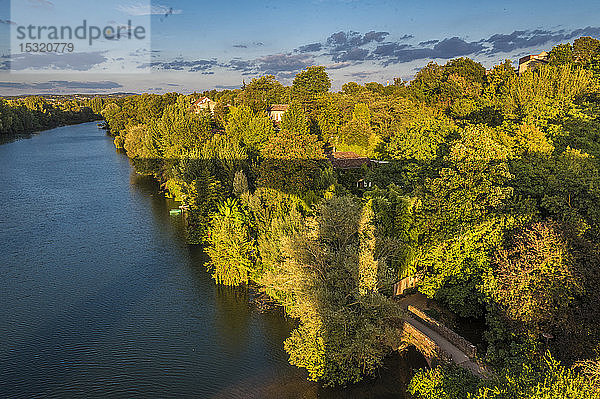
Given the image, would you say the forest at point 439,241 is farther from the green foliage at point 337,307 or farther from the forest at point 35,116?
the forest at point 35,116

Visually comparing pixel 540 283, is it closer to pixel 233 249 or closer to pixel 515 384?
pixel 515 384

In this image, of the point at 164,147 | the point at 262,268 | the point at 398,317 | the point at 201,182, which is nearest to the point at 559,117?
the point at 398,317

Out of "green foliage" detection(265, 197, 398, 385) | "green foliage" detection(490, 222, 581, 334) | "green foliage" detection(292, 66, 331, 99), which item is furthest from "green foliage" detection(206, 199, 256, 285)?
"green foliage" detection(292, 66, 331, 99)

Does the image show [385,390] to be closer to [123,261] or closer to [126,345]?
[126,345]

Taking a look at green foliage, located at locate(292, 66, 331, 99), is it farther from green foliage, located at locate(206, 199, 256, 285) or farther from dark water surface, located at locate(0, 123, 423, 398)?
green foliage, located at locate(206, 199, 256, 285)

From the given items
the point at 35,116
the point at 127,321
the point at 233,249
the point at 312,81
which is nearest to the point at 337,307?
the point at 233,249

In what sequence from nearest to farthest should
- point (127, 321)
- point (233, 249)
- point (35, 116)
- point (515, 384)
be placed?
point (515, 384)
point (127, 321)
point (233, 249)
point (35, 116)

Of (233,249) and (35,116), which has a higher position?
(35,116)
